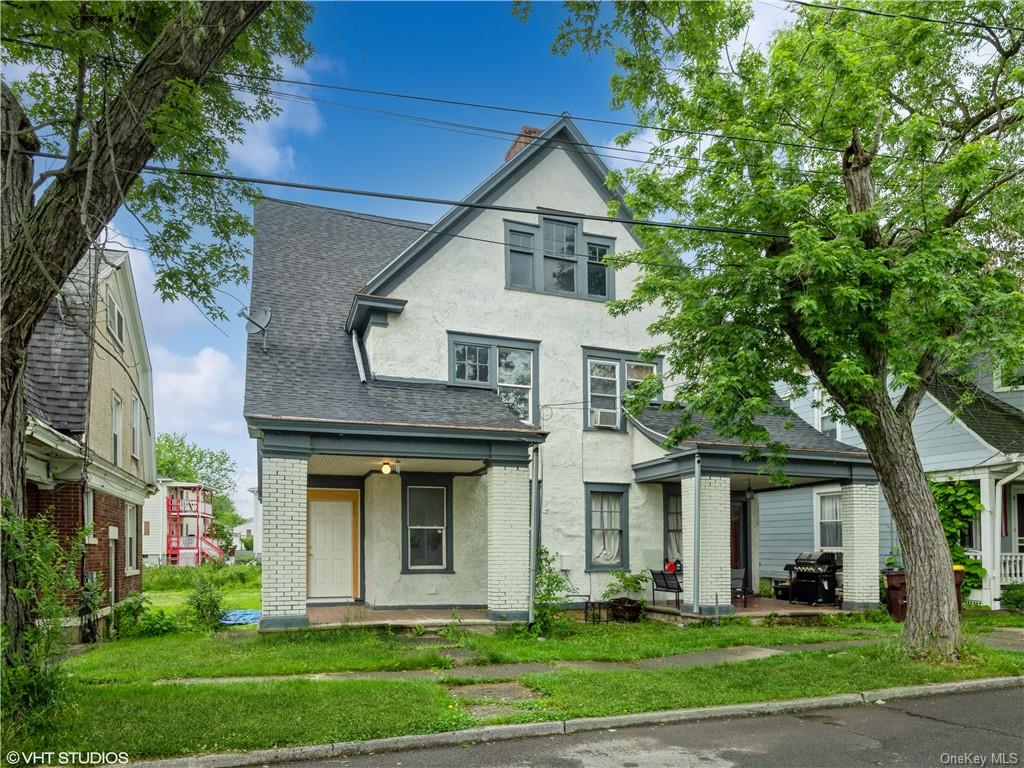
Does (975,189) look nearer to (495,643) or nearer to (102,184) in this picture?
(495,643)

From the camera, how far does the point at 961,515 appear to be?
1864 cm

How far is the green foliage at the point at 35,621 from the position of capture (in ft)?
21.2

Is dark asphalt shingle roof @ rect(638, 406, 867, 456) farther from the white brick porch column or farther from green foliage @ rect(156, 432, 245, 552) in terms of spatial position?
green foliage @ rect(156, 432, 245, 552)

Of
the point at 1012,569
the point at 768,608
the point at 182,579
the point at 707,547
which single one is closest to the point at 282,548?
the point at 707,547

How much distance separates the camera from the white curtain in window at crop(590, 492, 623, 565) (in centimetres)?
1641

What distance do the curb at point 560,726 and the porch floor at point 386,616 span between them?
5790 mm

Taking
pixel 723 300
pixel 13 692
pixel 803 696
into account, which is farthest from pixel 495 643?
pixel 13 692

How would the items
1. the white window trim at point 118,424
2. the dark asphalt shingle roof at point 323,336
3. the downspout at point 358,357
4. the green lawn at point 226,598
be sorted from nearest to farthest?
the dark asphalt shingle roof at point 323,336 → the downspout at point 358,357 → the white window trim at point 118,424 → the green lawn at point 226,598

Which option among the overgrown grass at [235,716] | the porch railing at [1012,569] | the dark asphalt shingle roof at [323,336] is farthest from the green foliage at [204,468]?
the overgrown grass at [235,716]

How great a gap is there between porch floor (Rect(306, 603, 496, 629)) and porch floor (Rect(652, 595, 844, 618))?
3764mm

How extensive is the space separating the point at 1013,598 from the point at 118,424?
20.8 metres

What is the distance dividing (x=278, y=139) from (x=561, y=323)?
7.28 metres

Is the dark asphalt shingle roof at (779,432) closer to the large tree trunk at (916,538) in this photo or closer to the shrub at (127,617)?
the large tree trunk at (916,538)

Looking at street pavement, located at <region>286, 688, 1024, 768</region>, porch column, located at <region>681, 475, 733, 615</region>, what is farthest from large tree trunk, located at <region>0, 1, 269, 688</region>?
porch column, located at <region>681, 475, 733, 615</region>
